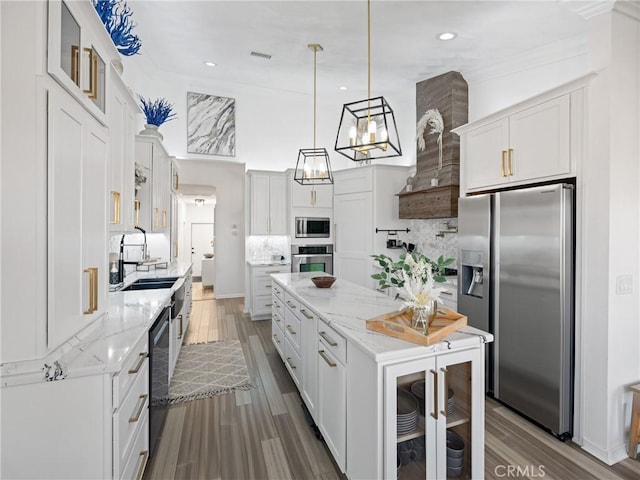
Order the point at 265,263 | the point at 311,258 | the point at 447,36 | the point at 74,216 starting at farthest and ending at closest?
the point at 311,258
the point at 265,263
the point at 447,36
the point at 74,216

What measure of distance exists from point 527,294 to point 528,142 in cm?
119

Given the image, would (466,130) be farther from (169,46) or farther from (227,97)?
(227,97)

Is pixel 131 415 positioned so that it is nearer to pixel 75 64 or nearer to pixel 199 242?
pixel 75 64

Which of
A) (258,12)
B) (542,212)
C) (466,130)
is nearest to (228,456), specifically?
(542,212)

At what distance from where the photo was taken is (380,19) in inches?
138

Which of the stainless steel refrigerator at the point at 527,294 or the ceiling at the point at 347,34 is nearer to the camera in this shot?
→ the stainless steel refrigerator at the point at 527,294

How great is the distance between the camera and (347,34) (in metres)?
3.85

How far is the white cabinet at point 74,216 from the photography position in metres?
1.26

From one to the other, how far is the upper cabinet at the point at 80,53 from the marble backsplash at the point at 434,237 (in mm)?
3984

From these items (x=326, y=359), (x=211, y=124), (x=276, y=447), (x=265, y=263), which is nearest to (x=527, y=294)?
(x=326, y=359)

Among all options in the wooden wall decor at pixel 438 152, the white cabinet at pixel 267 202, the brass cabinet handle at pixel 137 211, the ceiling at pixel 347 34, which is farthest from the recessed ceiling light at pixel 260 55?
the brass cabinet handle at pixel 137 211

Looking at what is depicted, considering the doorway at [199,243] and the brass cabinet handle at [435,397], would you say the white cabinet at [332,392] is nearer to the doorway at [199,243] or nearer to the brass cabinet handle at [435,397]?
the brass cabinet handle at [435,397]

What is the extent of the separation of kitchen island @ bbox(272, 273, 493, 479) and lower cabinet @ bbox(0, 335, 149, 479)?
3.52 feet

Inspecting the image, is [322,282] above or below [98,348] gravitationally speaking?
above
